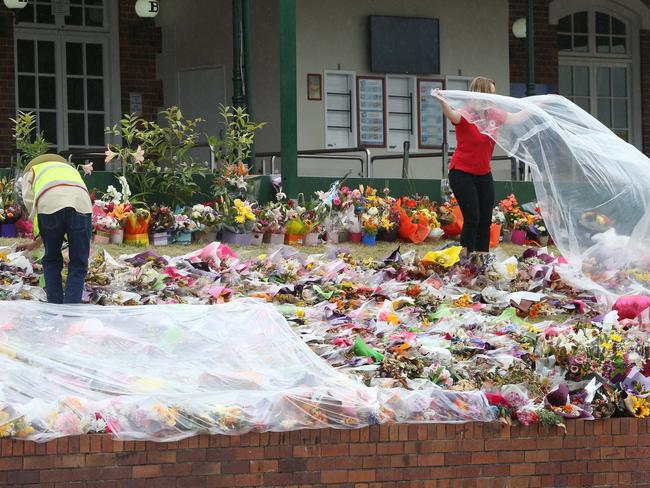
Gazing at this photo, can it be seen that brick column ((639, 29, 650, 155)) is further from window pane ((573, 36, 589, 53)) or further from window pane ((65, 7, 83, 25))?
window pane ((65, 7, 83, 25))

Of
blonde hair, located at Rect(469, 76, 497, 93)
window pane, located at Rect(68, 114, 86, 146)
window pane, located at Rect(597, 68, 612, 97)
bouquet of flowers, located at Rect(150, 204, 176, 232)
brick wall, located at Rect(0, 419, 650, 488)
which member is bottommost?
brick wall, located at Rect(0, 419, 650, 488)

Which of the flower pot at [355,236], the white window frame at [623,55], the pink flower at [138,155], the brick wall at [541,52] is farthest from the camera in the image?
the white window frame at [623,55]

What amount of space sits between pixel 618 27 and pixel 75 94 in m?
8.14

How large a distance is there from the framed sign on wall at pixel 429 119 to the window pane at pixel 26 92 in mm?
4998

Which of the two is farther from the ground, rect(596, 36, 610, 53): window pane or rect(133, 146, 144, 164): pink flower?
rect(596, 36, 610, 53): window pane

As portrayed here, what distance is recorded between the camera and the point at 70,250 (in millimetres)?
7973

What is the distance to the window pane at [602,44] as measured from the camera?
19.5m

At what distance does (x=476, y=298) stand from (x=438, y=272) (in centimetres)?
77

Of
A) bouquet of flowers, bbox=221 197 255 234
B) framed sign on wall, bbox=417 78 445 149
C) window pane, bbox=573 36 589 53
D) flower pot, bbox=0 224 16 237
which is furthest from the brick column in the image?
flower pot, bbox=0 224 16 237

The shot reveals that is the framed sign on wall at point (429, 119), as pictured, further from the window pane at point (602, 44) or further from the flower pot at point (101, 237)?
the flower pot at point (101, 237)

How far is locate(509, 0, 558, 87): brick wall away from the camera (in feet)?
61.5

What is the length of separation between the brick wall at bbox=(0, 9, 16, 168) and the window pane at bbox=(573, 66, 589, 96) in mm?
8181

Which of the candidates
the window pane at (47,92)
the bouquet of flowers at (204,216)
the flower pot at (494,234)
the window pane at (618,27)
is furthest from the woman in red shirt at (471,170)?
the window pane at (618,27)

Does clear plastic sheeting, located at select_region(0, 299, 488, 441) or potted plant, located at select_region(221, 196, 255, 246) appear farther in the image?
potted plant, located at select_region(221, 196, 255, 246)
